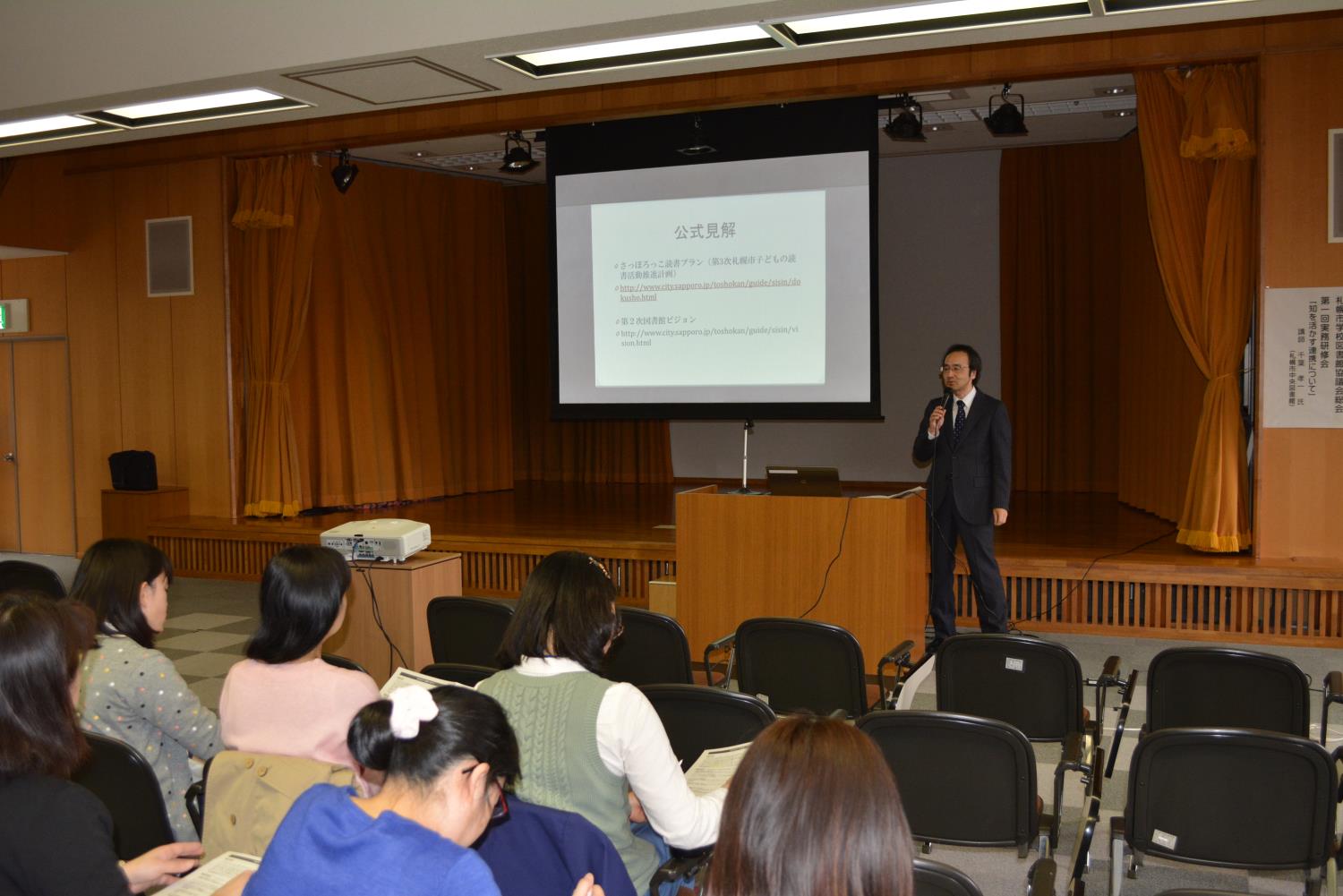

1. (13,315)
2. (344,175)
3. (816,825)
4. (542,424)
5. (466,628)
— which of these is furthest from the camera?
(542,424)

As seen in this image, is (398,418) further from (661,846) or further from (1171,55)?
(661,846)

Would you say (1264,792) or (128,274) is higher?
(128,274)

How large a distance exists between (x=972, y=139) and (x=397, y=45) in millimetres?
6521

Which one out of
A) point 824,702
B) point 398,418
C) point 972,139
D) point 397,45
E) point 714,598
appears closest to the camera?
point 824,702

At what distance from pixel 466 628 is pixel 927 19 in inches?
126

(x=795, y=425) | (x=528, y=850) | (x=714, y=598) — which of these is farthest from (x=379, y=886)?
(x=795, y=425)

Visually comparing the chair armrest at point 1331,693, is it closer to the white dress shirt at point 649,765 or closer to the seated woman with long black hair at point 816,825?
the white dress shirt at point 649,765

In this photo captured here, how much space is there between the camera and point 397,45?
16.7 ft

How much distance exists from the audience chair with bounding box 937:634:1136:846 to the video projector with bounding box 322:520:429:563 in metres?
2.31

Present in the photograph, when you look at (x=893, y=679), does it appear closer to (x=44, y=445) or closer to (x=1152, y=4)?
(x=1152, y=4)

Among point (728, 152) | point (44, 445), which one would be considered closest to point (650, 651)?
point (728, 152)

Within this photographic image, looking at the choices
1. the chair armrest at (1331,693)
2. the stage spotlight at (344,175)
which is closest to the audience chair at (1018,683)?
the chair armrest at (1331,693)

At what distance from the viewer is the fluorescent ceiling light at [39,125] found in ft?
20.2

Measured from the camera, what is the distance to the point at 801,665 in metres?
3.69
